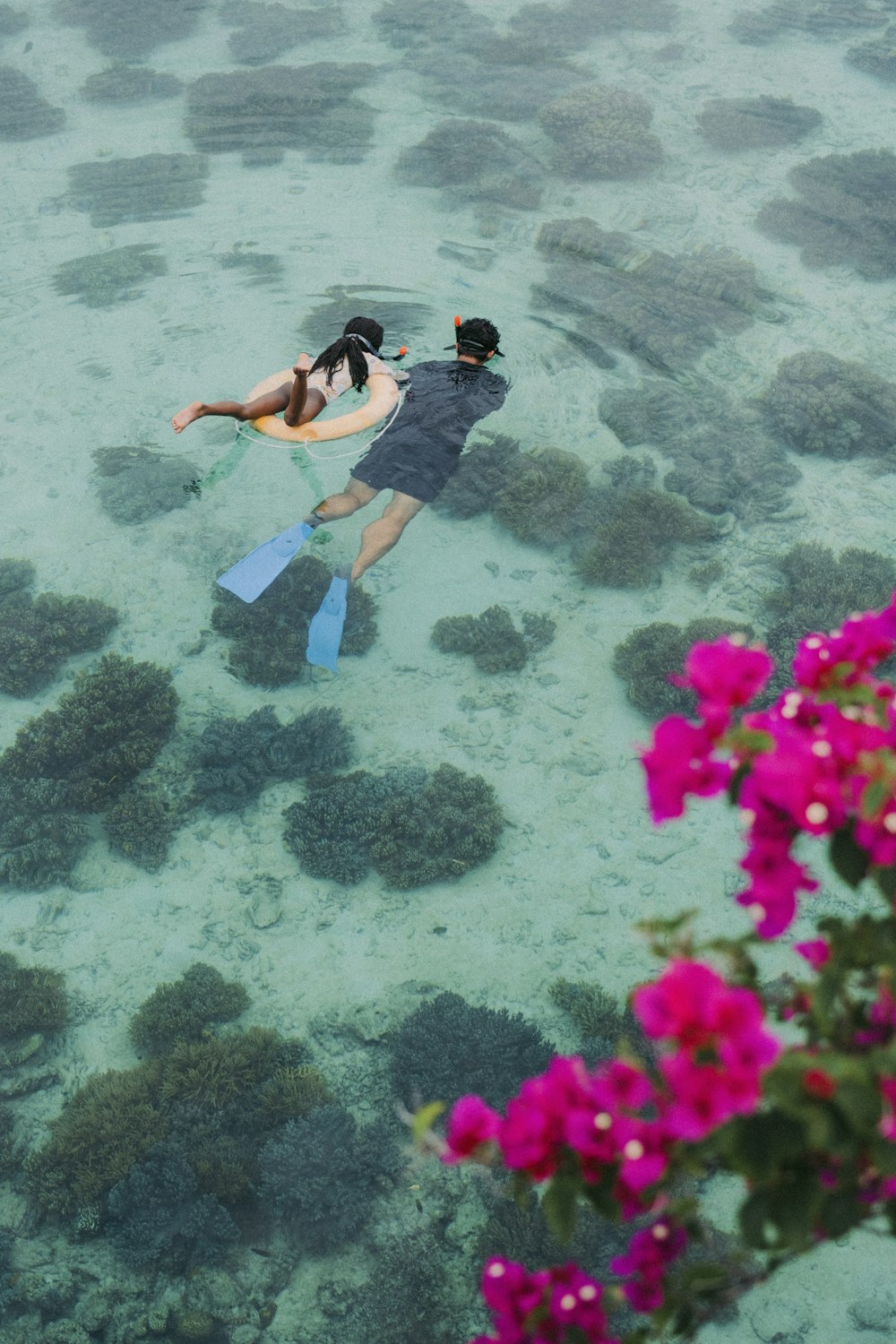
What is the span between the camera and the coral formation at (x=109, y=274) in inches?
460

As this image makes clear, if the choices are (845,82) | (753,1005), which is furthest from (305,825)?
(845,82)

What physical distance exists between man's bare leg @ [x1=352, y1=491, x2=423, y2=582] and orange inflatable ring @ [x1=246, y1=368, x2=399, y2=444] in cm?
73

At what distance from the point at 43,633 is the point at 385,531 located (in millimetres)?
3261

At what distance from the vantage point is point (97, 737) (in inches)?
306

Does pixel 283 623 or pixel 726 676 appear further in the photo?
pixel 283 623

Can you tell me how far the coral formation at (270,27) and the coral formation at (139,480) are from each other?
33.0 feet

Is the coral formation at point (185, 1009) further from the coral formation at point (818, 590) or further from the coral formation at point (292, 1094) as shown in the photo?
the coral formation at point (818, 590)

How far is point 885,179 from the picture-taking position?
530 inches

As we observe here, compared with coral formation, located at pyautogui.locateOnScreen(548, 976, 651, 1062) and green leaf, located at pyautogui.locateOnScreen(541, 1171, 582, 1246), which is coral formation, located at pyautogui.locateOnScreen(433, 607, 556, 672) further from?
green leaf, located at pyautogui.locateOnScreen(541, 1171, 582, 1246)

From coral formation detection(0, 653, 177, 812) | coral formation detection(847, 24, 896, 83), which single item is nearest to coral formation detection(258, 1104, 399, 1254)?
coral formation detection(0, 653, 177, 812)

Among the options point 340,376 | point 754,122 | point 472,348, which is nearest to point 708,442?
point 472,348

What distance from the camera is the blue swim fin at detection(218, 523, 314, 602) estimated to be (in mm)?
8164

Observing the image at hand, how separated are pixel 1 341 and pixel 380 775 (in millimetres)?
7688

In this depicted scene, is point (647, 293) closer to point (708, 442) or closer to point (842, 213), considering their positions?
point (708, 442)
